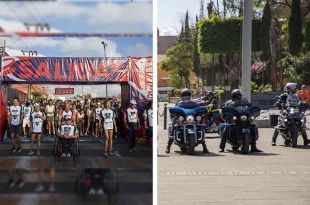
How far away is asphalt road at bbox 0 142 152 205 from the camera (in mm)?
3918

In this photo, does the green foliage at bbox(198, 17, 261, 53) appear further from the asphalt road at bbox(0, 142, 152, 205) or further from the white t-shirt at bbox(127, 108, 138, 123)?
the asphalt road at bbox(0, 142, 152, 205)

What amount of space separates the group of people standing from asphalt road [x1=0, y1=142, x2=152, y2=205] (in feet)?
0.22

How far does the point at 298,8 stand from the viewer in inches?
→ 1251

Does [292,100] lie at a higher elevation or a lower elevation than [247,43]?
lower

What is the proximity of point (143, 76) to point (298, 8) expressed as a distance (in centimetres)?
2902

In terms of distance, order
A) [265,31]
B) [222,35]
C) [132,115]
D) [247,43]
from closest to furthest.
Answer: [132,115] < [247,43] < [265,31] < [222,35]

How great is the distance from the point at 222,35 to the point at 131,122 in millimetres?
29972

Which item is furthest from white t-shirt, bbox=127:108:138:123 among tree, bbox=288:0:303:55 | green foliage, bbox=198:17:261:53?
green foliage, bbox=198:17:261:53

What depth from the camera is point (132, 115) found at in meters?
4.15

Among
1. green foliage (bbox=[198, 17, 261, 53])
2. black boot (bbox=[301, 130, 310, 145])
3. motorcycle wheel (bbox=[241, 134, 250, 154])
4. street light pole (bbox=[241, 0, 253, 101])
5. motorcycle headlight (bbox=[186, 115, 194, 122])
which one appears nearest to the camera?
motorcycle headlight (bbox=[186, 115, 194, 122])

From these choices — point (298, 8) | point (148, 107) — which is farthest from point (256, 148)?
point (298, 8)

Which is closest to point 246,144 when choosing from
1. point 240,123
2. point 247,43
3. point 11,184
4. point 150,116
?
point 240,123

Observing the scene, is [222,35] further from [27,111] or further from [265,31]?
[27,111]

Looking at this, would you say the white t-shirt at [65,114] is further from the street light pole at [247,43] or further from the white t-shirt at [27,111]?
the street light pole at [247,43]
